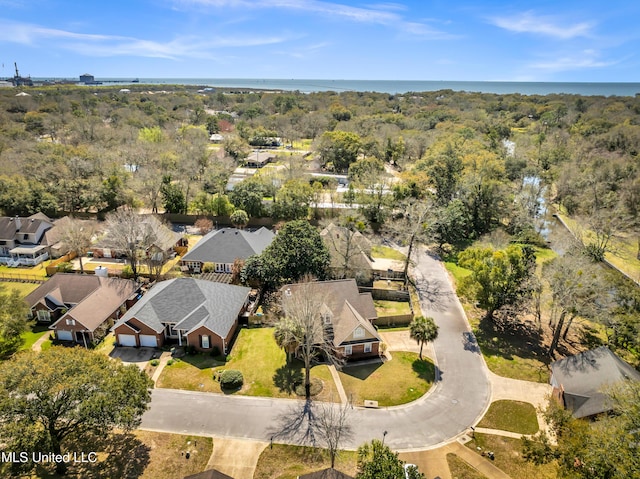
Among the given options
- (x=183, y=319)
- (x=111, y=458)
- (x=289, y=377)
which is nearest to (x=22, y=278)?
(x=183, y=319)

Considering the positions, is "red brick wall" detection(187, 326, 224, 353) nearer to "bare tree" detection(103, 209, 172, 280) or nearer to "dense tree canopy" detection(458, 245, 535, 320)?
"bare tree" detection(103, 209, 172, 280)

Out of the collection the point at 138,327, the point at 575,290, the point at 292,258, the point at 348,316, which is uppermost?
the point at 575,290

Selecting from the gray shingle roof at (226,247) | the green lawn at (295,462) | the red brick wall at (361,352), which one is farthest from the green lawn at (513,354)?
the gray shingle roof at (226,247)

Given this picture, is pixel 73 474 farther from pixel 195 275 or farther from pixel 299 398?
pixel 195 275

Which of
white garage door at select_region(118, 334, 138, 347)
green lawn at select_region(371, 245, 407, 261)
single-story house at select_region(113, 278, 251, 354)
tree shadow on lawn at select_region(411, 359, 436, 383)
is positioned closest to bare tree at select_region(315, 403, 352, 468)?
Answer: tree shadow on lawn at select_region(411, 359, 436, 383)

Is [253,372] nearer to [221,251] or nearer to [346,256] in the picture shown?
[346,256]
